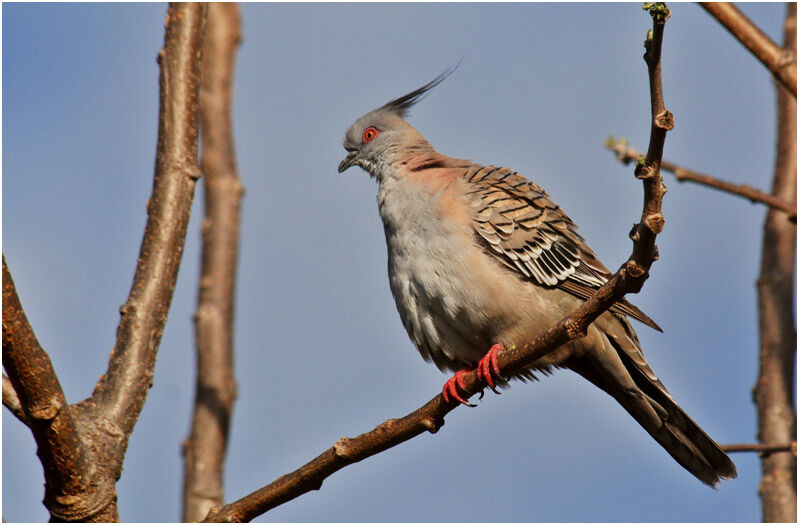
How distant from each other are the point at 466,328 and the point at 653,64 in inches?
114

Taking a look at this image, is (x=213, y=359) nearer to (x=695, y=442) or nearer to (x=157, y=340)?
(x=157, y=340)

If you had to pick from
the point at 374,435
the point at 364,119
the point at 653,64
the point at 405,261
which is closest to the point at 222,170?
the point at 364,119

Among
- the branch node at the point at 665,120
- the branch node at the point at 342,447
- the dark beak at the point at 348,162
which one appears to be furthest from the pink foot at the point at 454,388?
the dark beak at the point at 348,162

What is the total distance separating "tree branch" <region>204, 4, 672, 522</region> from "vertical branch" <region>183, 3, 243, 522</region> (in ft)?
9.40

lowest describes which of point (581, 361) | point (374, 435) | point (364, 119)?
point (374, 435)

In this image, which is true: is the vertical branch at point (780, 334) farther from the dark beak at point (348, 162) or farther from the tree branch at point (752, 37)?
the dark beak at point (348, 162)

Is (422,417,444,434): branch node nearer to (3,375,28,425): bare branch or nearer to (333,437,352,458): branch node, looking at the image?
(333,437,352,458): branch node

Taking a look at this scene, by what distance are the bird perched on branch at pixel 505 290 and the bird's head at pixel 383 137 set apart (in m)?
0.74

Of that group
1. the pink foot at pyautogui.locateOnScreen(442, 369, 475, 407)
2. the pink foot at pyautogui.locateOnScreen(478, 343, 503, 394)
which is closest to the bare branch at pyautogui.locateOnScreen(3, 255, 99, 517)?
the pink foot at pyautogui.locateOnScreen(442, 369, 475, 407)

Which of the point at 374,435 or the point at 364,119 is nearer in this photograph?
the point at 374,435

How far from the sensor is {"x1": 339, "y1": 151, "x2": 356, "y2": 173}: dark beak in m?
7.29

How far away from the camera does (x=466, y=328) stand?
567 centimetres

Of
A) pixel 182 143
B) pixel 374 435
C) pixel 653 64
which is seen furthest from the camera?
pixel 182 143

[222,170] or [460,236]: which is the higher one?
[222,170]
